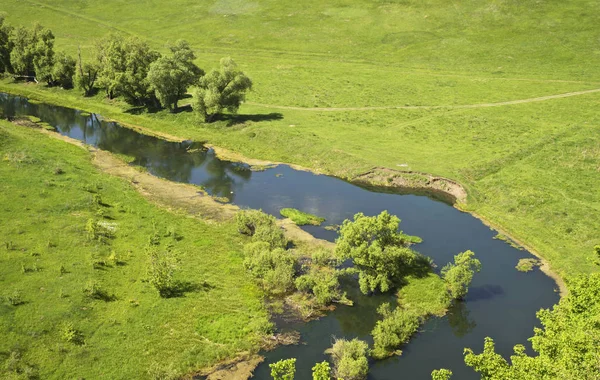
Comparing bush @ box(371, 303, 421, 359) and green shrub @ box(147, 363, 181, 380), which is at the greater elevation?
bush @ box(371, 303, 421, 359)

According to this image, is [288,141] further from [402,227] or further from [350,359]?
[350,359]

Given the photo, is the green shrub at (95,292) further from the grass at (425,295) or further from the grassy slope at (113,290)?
the grass at (425,295)

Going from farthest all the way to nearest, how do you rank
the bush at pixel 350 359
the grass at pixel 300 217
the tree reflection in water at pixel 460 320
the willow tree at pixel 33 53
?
the willow tree at pixel 33 53, the grass at pixel 300 217, the tree reflection in water at pixel 460 320, the bush at pixel 350 359

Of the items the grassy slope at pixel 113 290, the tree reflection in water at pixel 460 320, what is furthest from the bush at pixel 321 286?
the tree reflection in water at pixel 460 320

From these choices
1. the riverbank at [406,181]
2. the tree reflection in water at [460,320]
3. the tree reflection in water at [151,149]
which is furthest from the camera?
the tree reflection in water at [151,149]

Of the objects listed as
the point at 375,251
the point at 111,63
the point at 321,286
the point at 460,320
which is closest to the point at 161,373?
the point at 321,286

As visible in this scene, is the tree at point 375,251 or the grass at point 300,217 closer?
the tree at point 375,251

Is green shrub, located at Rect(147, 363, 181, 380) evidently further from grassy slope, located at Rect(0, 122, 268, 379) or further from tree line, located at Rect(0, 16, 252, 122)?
tree line, located at Rect(0, 16, 252, 122)

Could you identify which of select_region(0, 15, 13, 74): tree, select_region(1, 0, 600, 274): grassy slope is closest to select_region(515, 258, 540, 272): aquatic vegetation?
select_region(1, 0, 600, 274): grassy slope
